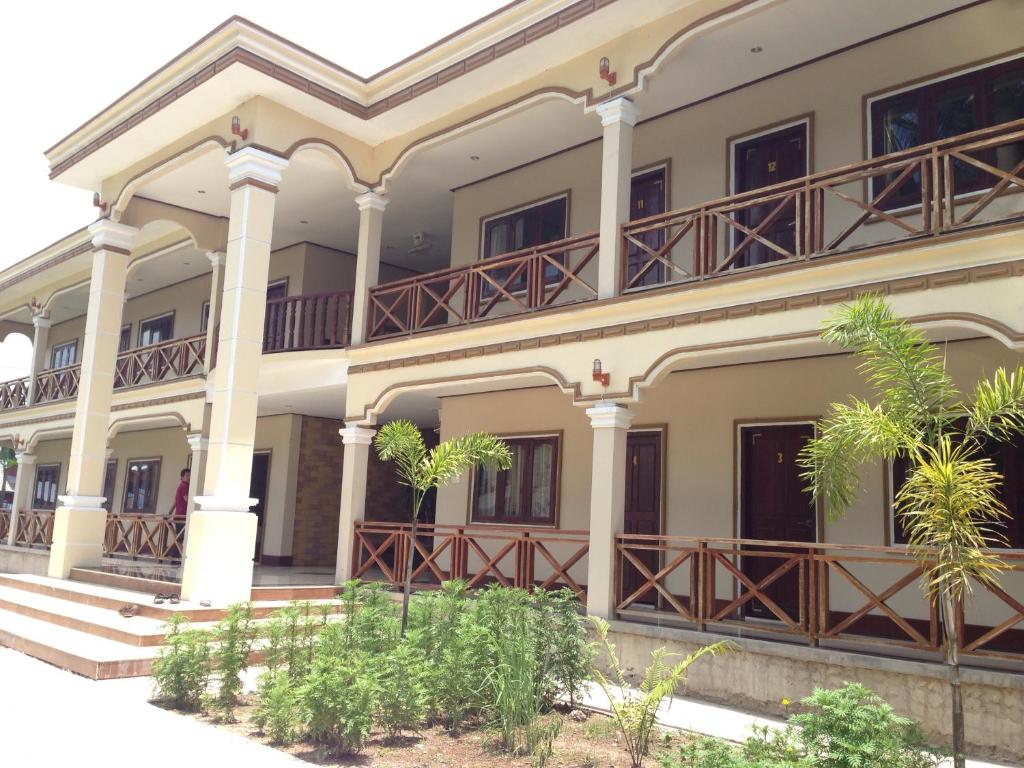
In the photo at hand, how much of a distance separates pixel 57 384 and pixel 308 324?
10.1 metres

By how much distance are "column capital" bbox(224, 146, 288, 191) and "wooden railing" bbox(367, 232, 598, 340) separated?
6.96ft

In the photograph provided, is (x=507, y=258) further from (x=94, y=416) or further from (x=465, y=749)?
(x=94, y=416)

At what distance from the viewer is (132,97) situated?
12.5 m

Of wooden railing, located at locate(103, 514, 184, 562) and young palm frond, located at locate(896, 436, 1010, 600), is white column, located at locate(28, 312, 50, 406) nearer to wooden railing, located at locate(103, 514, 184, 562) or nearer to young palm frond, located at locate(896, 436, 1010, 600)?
wooden railing, located at locate(103, 514, 184, 562)

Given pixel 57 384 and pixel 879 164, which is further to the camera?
pixel 57 384

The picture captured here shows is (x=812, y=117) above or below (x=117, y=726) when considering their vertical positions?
above

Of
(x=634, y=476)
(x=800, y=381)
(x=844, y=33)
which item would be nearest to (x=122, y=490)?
(x=634, y=476)

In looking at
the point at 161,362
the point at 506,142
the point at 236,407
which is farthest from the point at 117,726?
the point at 161,362

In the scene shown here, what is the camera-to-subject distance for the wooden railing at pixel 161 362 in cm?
1691

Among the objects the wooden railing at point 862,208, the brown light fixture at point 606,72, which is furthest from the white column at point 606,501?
the brown light fixture at point 606,72

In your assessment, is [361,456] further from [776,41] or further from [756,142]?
[776,41]

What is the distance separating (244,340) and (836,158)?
24.1ft

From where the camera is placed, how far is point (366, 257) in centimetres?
1299

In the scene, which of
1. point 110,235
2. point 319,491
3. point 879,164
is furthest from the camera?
point 319,491
